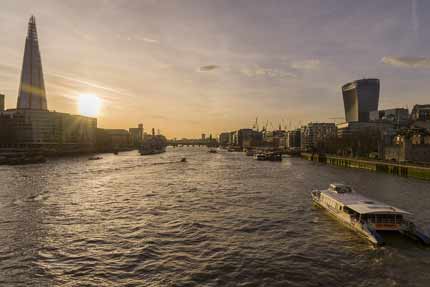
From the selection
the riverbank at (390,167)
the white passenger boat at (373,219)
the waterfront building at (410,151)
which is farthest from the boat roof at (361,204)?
the waterfront building at (410,151)

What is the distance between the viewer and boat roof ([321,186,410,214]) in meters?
30.7

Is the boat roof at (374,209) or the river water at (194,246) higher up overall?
the boat roof at (374,209)

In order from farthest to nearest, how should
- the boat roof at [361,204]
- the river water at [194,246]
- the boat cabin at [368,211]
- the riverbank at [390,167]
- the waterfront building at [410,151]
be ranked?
1. the waterfront building at [410,151]
2. the riverbank at [390,167]
3. the boat roof at [361,204]
4. the boat cabin at [368,211]
5. the river water at [194,246]

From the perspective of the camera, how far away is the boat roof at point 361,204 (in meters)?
30.7

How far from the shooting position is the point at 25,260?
81.9ft

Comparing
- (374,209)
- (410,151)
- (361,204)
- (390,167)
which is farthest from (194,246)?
(410,151)

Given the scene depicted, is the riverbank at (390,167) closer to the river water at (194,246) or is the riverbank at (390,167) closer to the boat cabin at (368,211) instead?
the river water at (194,246)

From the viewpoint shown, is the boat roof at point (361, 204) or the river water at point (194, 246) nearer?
the river water at point (194, 246)

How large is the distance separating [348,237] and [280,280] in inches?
493

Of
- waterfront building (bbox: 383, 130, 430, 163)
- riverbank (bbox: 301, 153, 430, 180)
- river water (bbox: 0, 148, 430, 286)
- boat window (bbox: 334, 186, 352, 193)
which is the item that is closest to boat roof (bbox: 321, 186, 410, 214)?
boat window (bbox: 334, 186, 352, 193)

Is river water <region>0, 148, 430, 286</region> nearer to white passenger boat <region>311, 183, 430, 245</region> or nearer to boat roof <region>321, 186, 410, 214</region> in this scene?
white passenger boat <region>311, 183, 430, 245</region>

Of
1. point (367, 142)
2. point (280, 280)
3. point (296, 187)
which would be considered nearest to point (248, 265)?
point (280, 280)

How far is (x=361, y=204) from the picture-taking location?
113ft

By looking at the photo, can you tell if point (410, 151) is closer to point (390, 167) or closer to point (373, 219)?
point (390, 167)
